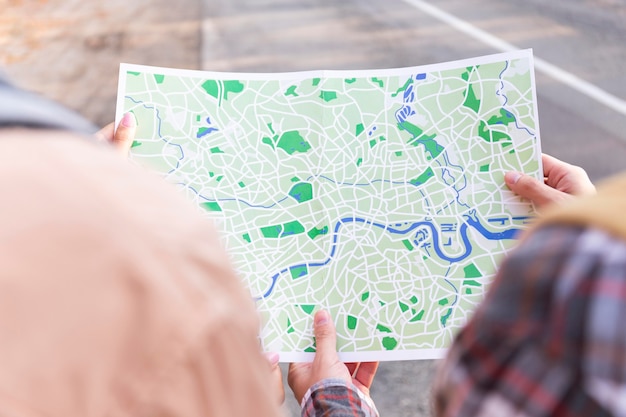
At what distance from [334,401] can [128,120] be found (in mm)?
703

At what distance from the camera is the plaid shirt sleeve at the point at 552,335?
0.37 metres

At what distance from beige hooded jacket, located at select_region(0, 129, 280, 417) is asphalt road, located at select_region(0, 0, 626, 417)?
257 cm

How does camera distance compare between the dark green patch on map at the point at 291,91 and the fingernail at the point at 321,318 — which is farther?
the dark green patch on map at the point at 291,91

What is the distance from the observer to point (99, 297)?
383mm

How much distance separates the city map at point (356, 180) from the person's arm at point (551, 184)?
0.08ft

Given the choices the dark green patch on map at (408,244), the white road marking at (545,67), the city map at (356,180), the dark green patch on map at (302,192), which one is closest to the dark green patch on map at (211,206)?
the city map at (356,180)

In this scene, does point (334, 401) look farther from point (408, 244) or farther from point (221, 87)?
point (221, 87)

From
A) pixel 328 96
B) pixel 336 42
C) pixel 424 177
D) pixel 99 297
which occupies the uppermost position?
pixel 99 297

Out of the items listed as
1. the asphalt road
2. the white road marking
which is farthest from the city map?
the white road marking

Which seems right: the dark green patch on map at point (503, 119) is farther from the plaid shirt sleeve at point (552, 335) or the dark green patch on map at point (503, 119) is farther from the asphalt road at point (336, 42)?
the asphalt road at point (336, 42)

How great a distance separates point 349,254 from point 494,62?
51 cm

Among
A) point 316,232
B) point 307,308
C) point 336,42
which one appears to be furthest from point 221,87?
point 336,42

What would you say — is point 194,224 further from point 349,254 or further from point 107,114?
point 107,114

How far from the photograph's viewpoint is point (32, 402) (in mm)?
371
